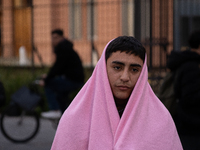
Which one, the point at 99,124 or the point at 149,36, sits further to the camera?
the point at 149,36

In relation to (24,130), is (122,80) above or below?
above

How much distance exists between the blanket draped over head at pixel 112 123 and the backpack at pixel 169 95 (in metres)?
2.01

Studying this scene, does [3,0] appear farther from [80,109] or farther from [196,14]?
[80,109]

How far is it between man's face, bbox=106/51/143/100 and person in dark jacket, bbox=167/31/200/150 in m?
1.92

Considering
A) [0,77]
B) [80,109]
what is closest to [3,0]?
[0,77]

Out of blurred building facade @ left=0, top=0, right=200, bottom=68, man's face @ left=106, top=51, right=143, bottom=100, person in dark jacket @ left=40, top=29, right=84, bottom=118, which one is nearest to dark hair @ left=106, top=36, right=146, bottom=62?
man's face @ left=106, top=51, right=143, bottom=100

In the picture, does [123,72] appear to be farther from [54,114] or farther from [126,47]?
[54,114]

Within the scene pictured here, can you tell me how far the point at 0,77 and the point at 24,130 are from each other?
13.7ft

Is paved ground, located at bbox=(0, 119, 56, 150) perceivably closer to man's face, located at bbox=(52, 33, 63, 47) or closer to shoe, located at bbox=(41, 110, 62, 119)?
shoe, located at bbox=(41, 110, 62, 119)

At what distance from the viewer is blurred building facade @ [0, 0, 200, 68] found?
7045mm

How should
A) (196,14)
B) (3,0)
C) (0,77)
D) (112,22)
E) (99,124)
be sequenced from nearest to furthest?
(99,124) → (196,14) → (0,77) → (112,22) → (3,0)

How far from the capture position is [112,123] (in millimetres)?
2197

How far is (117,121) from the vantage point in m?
2.21

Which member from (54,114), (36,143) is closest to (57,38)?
(54,114)
